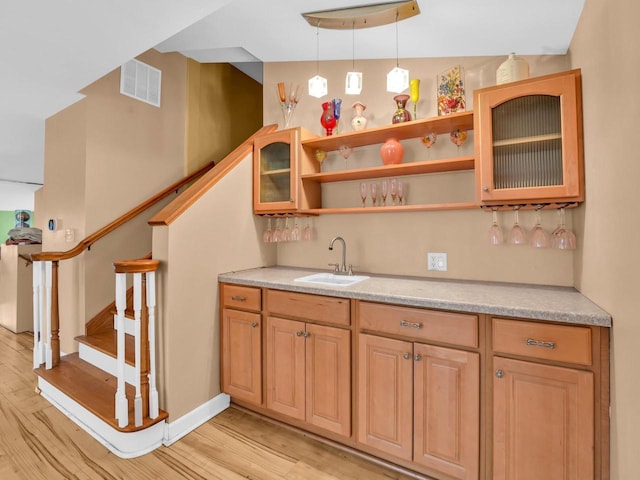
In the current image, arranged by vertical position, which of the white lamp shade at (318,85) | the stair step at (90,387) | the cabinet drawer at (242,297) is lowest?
the stair step at (90,387)

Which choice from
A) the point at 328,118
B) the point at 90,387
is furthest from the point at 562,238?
the point at 90,387

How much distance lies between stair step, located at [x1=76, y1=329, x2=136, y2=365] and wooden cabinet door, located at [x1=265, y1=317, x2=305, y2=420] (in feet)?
3.17

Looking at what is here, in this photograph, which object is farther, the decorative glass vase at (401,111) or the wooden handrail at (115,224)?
the wooden handrail at (115,224)

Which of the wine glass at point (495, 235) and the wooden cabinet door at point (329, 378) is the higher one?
the wine glass at point (495, 235)

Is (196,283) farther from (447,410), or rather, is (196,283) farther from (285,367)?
(447,410)

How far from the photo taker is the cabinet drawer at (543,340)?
126 centimetres

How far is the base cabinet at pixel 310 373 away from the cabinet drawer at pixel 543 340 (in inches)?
29.3

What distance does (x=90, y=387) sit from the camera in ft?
7.24

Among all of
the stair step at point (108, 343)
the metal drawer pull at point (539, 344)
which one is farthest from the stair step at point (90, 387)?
the metal drawer pull at point (539, 344)

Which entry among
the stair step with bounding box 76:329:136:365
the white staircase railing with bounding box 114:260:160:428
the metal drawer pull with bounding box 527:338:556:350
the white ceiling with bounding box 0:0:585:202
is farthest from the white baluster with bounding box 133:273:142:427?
the metal drawer pull with bounding box 527:338:556:350

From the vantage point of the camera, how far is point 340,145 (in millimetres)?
2457

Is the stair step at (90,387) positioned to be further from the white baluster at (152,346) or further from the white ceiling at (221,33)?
the white ceiling at (221,33)

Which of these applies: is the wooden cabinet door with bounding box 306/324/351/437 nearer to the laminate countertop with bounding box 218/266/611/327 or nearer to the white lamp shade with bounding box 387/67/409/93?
the laminate countertop with bounding box 218/266/611/327

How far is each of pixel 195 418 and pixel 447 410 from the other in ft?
5.06
